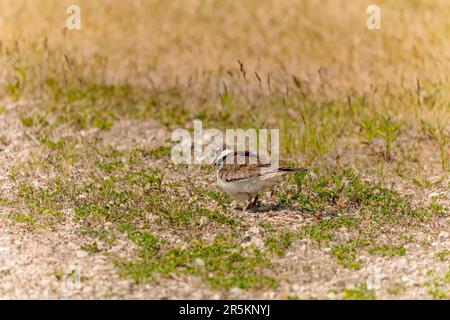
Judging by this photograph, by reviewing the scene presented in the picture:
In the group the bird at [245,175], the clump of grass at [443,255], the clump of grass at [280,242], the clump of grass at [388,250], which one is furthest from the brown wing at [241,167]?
the clump of grass at [443,255]

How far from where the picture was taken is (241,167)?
878cm

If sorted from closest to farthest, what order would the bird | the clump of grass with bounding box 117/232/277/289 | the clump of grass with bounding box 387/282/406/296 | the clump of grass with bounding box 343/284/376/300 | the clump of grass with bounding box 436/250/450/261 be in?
the clump of grass with bounding box 343/284/376/300 → the clump of grass with bounding box 387/282/406/296 → the clump of grass with bounding box 117/232/277/289 → the clump of grass with bounding box 436/250/450/261 → the bird

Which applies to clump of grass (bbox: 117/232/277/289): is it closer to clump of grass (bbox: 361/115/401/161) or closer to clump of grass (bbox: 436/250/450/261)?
clump of grass (bbox: 436/250/450/261)

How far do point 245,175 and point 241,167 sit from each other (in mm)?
134

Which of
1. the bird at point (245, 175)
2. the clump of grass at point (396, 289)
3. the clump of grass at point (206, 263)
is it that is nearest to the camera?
the clump of grass at point (396, 289)

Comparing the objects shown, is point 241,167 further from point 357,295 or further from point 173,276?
point 357,295

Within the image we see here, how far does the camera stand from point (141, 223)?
8578 millimetres

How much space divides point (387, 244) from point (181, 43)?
27.6 ft

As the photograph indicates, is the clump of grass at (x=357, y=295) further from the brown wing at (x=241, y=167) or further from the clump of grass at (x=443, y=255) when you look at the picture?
the brown wing at (x=241, y=167)

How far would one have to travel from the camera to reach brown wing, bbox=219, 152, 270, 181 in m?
8.71

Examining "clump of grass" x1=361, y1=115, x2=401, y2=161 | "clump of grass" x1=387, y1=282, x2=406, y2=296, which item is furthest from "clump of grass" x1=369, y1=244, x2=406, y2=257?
"clump of grass" x1=361, y1=115, x2=401, y2=161

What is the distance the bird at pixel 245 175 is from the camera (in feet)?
28.4
